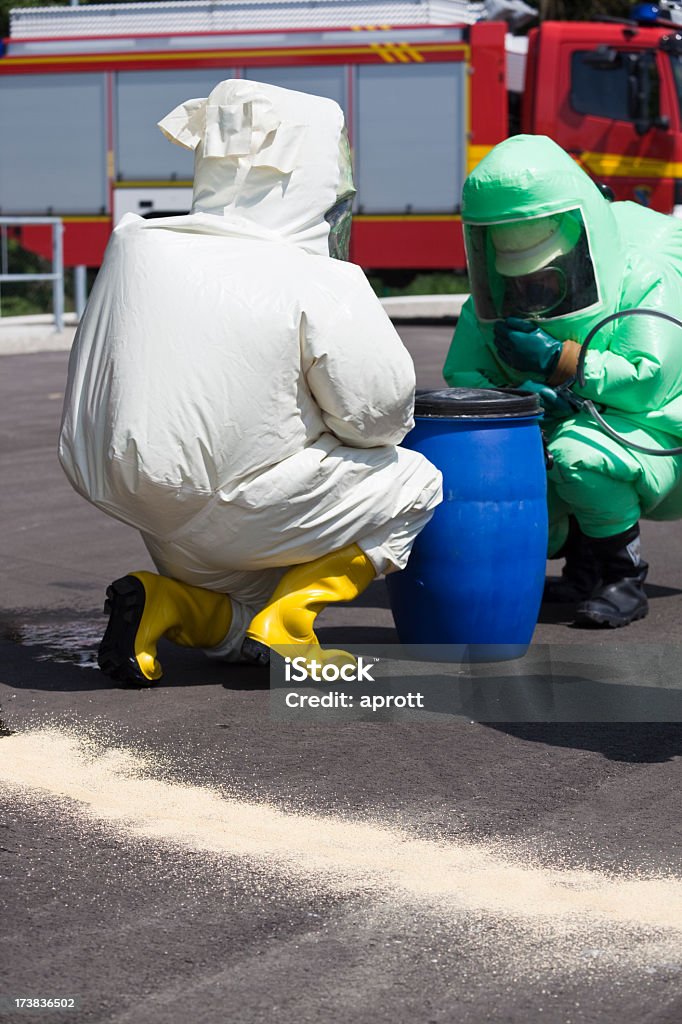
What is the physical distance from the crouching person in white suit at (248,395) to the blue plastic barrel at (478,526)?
0.16m

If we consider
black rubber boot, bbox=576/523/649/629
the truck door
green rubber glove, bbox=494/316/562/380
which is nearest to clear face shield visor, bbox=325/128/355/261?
green rubber glove, bbox=494/316/562/380

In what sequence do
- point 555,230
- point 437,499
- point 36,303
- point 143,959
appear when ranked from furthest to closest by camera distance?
1. point 36,303
2. point 555,230
3. point 437,499
4. point 143,959

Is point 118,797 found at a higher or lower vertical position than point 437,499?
lower

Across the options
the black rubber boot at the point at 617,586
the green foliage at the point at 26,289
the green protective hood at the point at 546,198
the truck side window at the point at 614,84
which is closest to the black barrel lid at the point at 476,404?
the green protective hood at the point at 546,198

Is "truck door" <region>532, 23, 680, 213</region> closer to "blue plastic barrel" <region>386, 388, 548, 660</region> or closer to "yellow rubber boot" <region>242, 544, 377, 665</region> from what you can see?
"blue plastic barrel" <region>386, 388, 548, 660</region>

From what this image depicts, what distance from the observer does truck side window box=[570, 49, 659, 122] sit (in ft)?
54.8

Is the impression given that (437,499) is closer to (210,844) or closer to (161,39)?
(210,844)

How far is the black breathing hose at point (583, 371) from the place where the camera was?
223 inches

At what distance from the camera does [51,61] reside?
1978 centimetres

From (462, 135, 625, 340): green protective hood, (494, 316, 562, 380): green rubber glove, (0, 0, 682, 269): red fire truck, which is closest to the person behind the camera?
(462, 135, 625, 340): green protective hood

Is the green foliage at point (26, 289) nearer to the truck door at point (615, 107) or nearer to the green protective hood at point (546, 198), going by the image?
the truck door at point (615, 107)

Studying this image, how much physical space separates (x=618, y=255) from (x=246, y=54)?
13820 mm

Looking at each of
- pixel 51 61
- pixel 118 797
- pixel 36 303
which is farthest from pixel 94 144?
pixel 118 797

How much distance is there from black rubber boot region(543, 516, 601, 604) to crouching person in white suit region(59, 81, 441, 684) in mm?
1484
